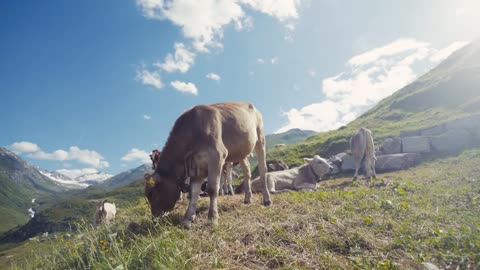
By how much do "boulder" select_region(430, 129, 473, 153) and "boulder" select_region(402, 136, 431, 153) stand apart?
699 millimetres

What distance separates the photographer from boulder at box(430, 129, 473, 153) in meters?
26.6

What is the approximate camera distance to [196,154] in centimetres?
630

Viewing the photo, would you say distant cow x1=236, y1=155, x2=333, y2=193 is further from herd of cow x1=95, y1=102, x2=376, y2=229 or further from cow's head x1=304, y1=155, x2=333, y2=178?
herd of cow x1=95, y1=102, x2=376, y2=229

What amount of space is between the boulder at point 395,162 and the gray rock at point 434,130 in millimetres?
7933

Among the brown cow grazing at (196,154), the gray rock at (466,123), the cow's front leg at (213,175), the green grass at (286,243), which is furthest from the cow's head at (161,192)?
the gray rock at (466,123)

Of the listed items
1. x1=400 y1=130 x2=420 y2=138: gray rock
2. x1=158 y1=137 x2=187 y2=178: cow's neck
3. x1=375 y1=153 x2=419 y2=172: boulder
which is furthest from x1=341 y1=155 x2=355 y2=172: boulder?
x1=158 y1=137 x2=187 y2=178: cow's neck

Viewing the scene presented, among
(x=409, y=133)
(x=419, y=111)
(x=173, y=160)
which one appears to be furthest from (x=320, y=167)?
(x=419, y=111)

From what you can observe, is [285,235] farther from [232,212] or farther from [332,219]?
[232,212]

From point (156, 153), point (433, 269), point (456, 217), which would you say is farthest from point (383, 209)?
point (156, 153)

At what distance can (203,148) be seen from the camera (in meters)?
6.24

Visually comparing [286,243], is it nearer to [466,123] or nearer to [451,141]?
[451,141]

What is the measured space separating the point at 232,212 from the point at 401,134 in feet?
104

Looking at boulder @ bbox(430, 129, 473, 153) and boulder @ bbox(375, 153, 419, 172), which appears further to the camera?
boulder @ bbox(430, 129, 473, 153)

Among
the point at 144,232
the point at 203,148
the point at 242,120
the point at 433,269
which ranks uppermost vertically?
the point at 242,120
